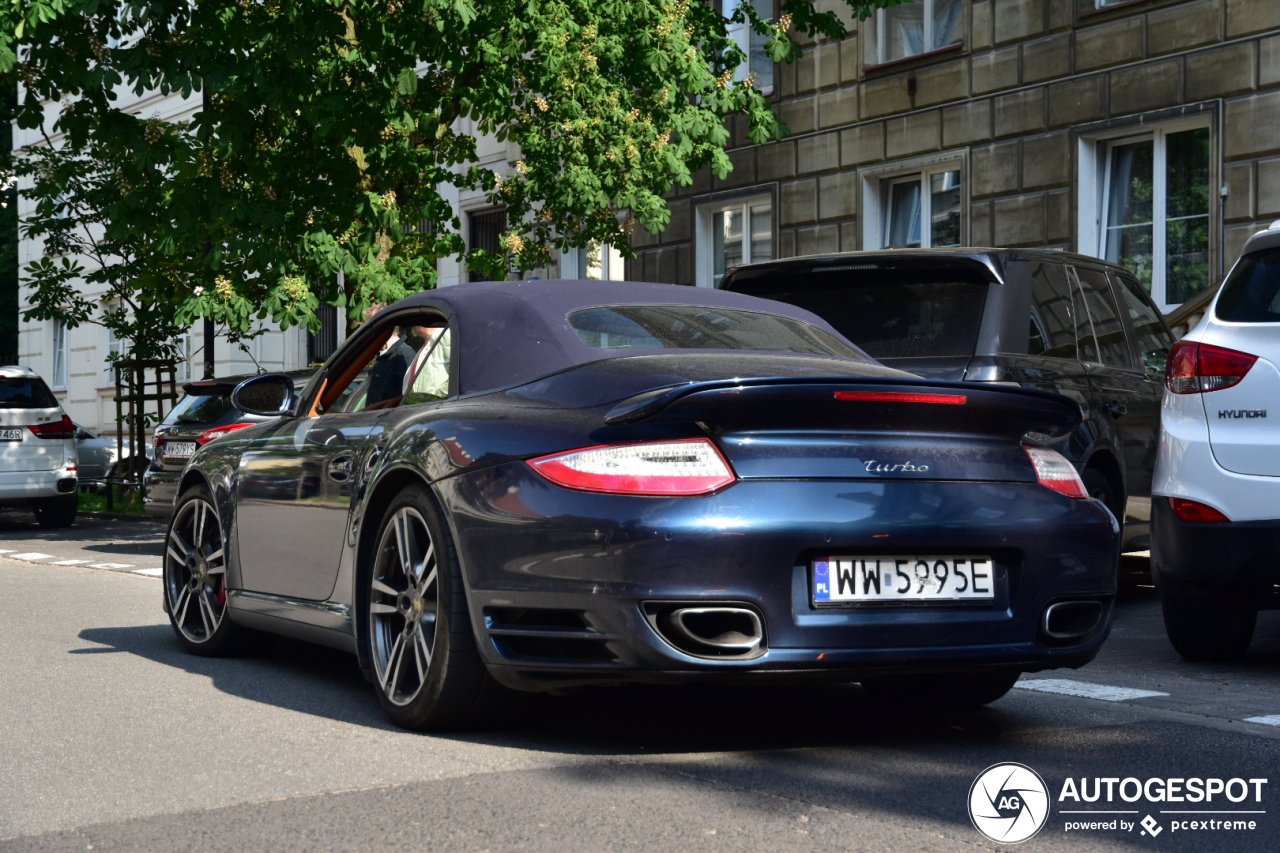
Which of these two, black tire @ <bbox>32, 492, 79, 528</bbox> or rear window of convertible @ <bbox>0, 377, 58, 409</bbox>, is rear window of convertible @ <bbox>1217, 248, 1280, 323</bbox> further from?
black tire @ <bbox>32, 492, 79, 528</bbox>

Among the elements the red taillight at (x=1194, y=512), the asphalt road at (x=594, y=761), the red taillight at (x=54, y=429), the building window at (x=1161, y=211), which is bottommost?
the asphalt road at (x=594, y=761)

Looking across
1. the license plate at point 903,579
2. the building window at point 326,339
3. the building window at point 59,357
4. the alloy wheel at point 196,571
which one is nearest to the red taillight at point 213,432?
the alloy wheel at point 196,571

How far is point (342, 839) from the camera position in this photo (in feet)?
12.6

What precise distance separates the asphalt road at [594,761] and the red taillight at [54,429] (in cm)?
1264

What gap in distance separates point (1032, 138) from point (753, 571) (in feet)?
47.7

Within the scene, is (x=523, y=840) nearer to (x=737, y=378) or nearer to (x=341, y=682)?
(x=737, y=378)

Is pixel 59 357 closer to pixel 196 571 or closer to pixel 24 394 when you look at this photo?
pixel 24 394

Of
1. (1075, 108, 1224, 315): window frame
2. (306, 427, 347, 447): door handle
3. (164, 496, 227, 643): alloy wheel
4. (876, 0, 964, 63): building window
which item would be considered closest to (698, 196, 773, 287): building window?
(876, 0, 964, 63): building window

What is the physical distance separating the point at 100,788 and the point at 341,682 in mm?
1925

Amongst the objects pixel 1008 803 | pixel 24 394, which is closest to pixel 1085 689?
pixel 1008 803

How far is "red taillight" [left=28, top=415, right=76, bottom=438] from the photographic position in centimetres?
1892

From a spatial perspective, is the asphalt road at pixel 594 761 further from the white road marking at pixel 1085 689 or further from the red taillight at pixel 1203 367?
the red taillight at pixel 1203 367

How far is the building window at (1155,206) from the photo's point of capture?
650 inches

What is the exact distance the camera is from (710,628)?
4.46m
